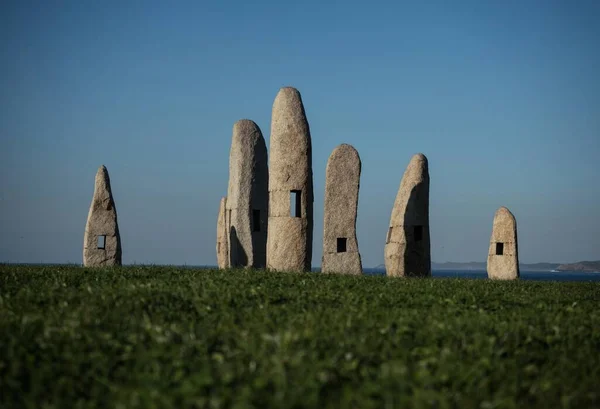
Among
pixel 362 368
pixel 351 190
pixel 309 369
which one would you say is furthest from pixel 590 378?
pixel 351 190

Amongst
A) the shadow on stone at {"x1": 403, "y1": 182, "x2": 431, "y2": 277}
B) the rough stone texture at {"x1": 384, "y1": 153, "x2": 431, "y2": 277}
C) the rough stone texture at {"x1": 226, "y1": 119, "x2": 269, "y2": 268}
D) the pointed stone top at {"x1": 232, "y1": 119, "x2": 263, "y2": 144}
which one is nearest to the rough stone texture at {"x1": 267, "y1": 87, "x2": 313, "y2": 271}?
the rough stone texture at {"x1": 384, "y1": 153, "x2": 431, "y2": 277}

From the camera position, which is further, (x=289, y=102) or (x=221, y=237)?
(x=221, y=237)

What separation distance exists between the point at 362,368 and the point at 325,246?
44.9 ft

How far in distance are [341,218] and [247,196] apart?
177 inches

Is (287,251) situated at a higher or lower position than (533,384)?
higher

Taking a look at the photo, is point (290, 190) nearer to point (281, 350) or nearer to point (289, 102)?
point (289, 102)

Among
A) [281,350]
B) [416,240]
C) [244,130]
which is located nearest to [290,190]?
[416,240]

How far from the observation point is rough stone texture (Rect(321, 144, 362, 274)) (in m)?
21.2

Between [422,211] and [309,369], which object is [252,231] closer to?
[422,211]

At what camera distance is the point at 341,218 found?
69.9 ft

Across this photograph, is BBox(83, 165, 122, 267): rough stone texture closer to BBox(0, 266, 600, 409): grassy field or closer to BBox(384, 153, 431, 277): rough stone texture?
BBox(384, 153, 431, 277): rough stone texture

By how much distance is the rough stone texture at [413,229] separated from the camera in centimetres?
2222

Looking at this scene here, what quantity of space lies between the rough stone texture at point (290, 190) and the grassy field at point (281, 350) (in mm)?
7699

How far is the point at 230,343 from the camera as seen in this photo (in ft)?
27.2
